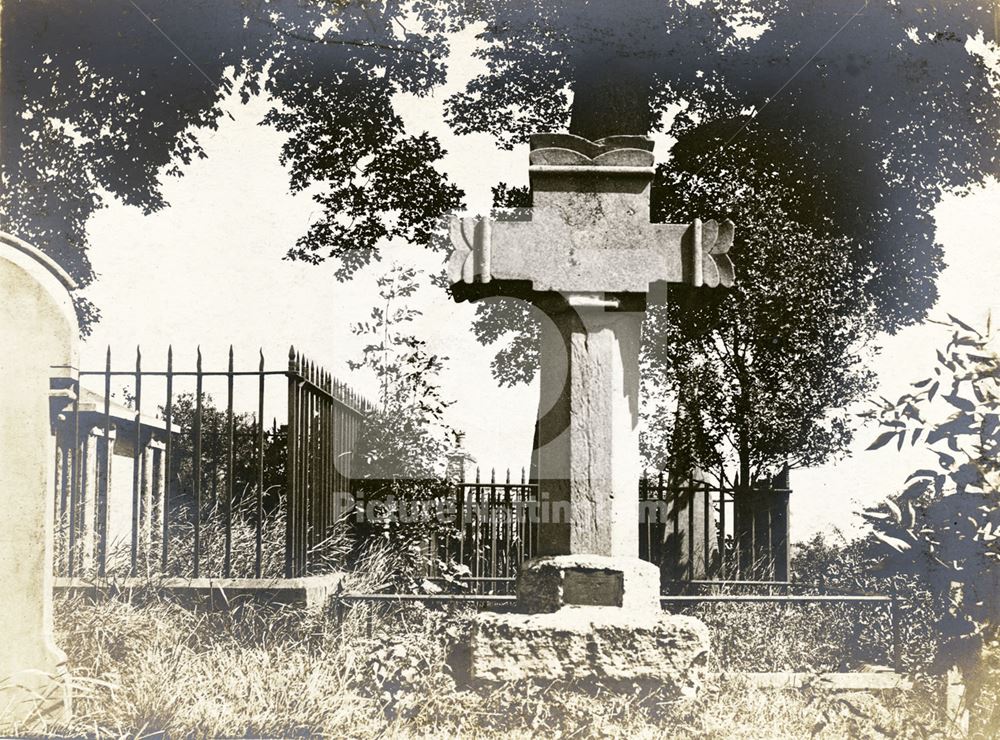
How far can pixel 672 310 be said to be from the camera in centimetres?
927

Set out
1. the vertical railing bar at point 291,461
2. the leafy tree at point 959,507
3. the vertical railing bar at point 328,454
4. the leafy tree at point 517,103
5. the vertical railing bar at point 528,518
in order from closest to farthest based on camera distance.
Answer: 1. the leafy tree at point 959,507
2. the vertical railing bar at point 291,461
3. the vertical railing bar at point 328,454
4. the leafy tree at point 517,103
5. the vertical railing bar at point 528,518

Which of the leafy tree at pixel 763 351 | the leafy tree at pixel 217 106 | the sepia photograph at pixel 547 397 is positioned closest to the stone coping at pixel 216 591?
the sepia photograph at pixel 547 397

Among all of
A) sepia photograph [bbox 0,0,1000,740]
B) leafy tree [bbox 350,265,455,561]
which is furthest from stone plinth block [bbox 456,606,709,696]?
leafy tree [bbox 350,265,455,561]

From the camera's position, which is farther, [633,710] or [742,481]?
[742,481]

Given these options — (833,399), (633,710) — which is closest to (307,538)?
(633,710)

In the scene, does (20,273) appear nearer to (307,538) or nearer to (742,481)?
(307,538)

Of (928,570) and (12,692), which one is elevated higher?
(928,570)

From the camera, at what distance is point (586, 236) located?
5.06 metres

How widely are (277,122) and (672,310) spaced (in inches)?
165

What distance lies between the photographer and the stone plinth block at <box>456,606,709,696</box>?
4.51 metres

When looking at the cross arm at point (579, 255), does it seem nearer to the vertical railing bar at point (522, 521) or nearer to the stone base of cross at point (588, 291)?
the stone base of cross at point (588, 291)

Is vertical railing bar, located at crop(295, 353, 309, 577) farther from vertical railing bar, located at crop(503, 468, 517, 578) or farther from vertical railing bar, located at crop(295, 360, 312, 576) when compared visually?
vertical railing bar, located at crop(503, 468, 517, 578)

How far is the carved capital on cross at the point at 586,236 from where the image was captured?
5.04 meters

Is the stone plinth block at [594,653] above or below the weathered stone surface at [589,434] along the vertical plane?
below
